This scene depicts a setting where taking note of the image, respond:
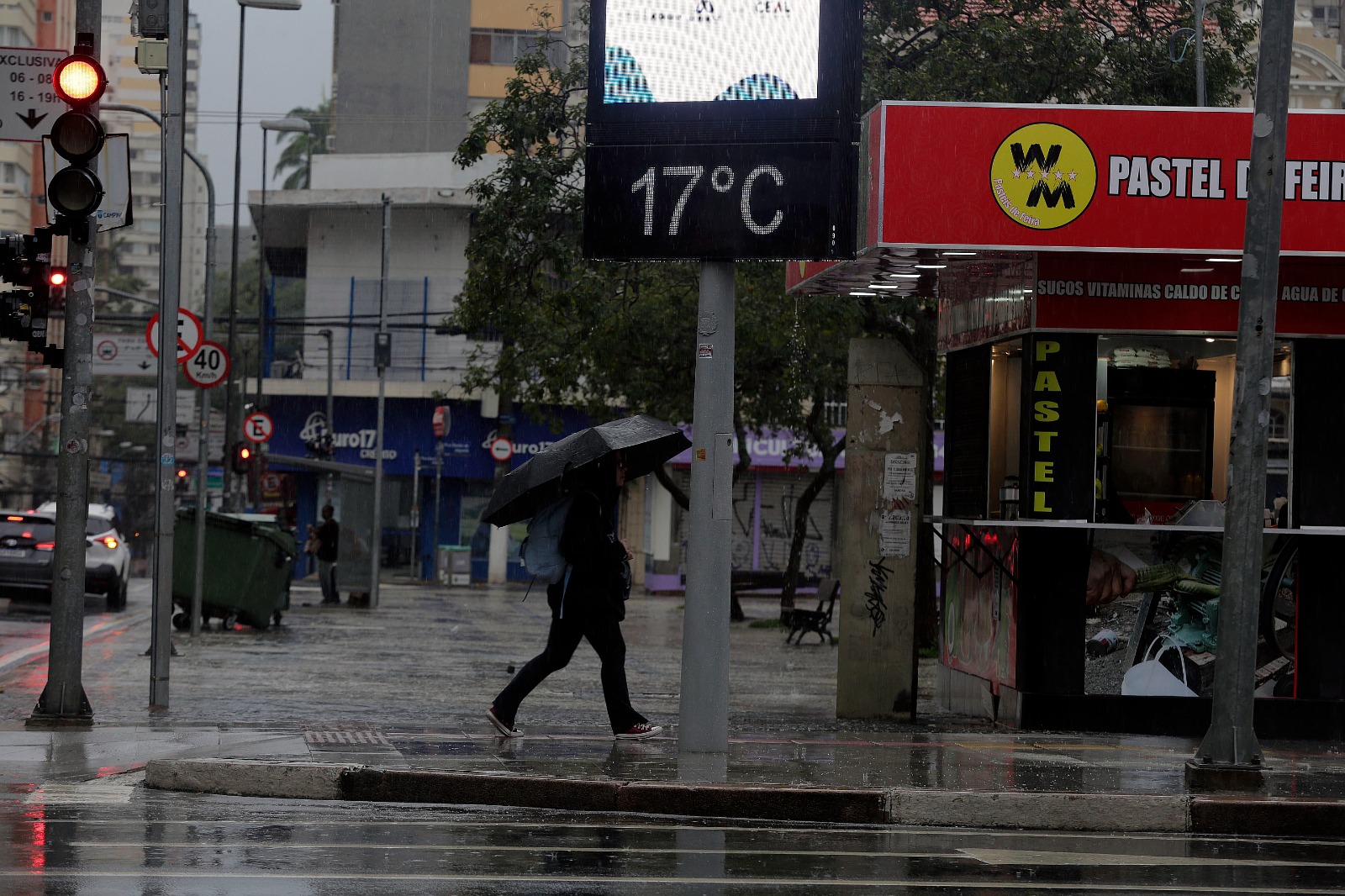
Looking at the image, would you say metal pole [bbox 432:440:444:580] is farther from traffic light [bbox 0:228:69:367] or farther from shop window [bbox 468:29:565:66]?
traffic light [bbox 0:228:69:367]

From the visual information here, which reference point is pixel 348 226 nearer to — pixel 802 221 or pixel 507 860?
pixel 802 221

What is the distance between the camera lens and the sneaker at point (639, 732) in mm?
11305

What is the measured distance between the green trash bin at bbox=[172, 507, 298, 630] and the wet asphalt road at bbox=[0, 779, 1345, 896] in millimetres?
12633

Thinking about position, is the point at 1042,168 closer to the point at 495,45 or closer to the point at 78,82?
the point at 78,82

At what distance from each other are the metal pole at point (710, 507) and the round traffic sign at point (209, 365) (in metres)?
10.9

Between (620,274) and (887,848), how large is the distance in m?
16.9

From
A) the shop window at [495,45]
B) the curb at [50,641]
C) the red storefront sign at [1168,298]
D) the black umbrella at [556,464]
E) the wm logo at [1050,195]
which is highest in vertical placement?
the shop window at [495,45]

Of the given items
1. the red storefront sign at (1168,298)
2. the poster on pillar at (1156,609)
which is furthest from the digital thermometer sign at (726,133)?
the poster on pillar at (1156,609)

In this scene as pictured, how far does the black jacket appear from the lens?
36.3 feet

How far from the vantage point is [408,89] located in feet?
162

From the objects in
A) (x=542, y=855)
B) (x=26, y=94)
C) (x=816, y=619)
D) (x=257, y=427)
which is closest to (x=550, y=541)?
(x=542, y=855)

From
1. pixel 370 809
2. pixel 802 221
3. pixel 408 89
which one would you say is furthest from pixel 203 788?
pixel 408 89

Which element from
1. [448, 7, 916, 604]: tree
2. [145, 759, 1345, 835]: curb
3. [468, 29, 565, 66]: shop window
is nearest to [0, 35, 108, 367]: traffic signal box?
[145, 759, 1345, 835]: curb

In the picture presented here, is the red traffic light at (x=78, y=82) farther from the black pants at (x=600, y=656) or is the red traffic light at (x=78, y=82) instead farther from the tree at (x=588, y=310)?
the tree at (x=588, y=310)
